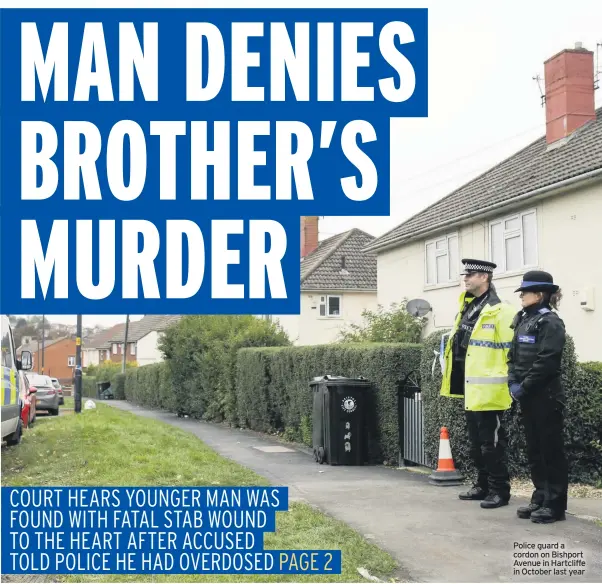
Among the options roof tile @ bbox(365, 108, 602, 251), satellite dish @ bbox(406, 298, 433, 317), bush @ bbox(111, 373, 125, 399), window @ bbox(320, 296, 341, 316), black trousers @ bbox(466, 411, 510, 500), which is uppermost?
roof tile @ bbox(365, 108, 602, 251)

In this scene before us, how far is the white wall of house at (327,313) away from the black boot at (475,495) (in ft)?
109

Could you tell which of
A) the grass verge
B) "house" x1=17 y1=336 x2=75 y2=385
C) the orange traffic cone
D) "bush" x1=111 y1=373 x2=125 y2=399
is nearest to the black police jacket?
the grass verge

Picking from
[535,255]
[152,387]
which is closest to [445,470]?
[535,255]

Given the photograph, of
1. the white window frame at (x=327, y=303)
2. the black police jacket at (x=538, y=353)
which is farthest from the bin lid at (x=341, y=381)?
the white window frame at (x=327, y=303)

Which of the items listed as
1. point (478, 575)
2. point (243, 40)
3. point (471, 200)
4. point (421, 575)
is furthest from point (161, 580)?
point (471, 200)

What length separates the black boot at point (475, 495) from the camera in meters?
8.81

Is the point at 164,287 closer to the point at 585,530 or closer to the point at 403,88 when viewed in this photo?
the point at 403,88

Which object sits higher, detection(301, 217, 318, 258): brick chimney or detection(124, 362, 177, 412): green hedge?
detection(301, 217, 318, 258): brick chimney

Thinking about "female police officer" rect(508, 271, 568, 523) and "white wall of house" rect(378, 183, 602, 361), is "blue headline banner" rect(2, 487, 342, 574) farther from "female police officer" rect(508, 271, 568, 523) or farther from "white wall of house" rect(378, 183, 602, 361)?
"white wall of house" rect(378, 183, 602, 361)

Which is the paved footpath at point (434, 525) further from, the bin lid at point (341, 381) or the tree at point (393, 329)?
the tree at point (393, 329)

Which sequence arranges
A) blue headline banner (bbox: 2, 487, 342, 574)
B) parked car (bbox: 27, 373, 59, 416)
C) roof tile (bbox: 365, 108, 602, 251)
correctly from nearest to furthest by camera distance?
blue headline banner (bbox: 2, 487, 342, 574) → roof tile (bbox: 365, 108, 602, 251) → parked car (bbox: 27, 373, 59, 416)

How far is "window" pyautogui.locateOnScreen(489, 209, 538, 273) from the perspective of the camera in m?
21.2

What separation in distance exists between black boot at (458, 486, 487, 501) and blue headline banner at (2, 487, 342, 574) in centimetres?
216

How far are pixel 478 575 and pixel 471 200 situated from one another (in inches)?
795
